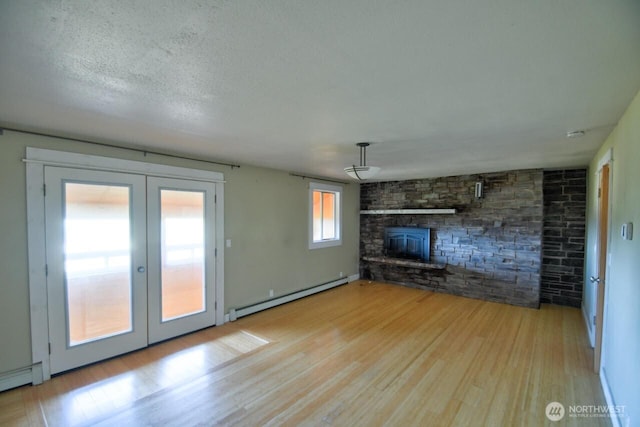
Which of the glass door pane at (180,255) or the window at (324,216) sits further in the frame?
the window at (324,216)

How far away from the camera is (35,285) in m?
2.77

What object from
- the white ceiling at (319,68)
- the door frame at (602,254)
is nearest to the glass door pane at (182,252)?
the white ceiling at (319,68)

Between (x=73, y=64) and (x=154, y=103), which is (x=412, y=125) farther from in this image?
(x=73, y=64)

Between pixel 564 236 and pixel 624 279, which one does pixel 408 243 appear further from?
pixel 624 279

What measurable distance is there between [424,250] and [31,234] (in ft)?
19.0

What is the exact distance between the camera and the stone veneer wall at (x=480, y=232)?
→ 192 inches

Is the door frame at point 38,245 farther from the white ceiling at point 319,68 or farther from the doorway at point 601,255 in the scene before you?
the doorway at point 601,255

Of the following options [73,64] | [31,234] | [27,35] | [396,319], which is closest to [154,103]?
[73,64]

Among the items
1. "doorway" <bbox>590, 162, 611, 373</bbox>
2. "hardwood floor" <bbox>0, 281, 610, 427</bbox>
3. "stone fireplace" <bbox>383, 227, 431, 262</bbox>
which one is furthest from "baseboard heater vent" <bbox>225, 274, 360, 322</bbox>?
"doorway" <bbox>590, 162, 611, 373</bbox>

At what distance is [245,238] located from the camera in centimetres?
461

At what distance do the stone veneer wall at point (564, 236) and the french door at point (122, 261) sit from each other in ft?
18.0

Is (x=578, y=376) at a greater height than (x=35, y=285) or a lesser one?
lesser

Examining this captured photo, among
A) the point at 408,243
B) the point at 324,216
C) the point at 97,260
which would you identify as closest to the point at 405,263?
the point at 408,243

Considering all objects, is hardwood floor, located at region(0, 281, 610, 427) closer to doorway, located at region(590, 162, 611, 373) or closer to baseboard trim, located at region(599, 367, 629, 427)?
baseboard trim, located at region(599, 367, 629, 427)
